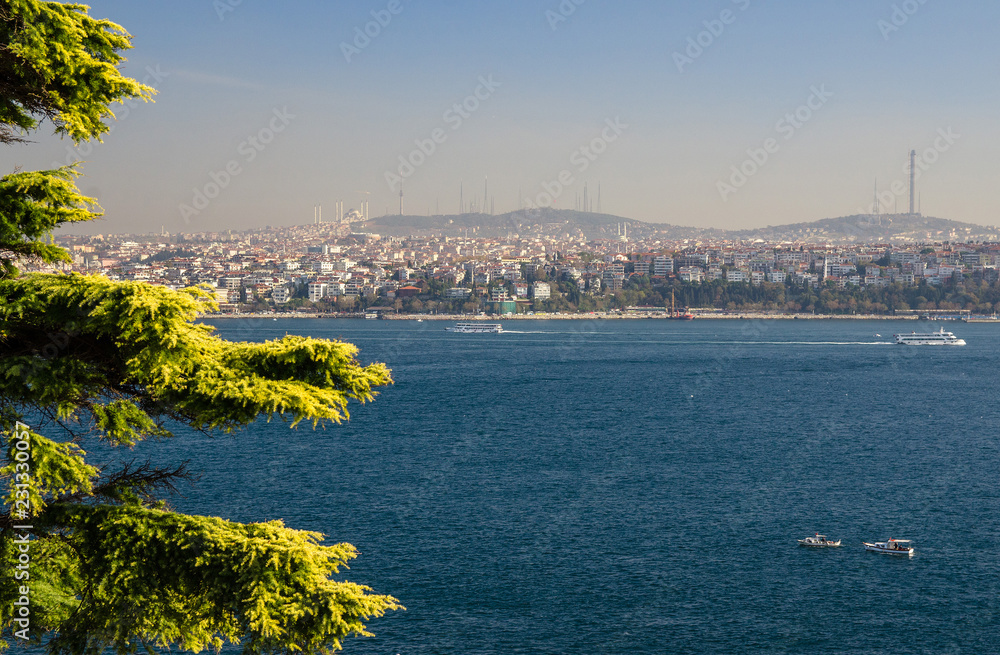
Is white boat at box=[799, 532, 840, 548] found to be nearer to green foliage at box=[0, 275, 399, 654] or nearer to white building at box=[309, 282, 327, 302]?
green foliage at box=[0, 275, 399, 654]

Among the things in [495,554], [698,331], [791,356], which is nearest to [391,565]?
[495,554]

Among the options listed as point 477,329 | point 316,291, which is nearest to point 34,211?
point 477,329

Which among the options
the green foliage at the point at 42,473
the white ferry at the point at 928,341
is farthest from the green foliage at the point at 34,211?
the white ferry at the point at 928,341

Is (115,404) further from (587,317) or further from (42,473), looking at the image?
(587,317)

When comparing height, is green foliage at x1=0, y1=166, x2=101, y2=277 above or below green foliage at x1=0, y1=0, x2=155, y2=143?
below

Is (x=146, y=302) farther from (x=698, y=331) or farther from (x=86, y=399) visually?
(x=698, y=331)

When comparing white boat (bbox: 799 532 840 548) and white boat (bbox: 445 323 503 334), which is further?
white boat (bbox: 445 323 503 334)

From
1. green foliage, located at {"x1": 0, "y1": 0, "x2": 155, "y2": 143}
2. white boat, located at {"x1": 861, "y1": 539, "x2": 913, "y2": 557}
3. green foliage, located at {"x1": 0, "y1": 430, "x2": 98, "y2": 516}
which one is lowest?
white boat, located at {"x1": 861, "y1": 539, "x2": 913, "y2": 557}

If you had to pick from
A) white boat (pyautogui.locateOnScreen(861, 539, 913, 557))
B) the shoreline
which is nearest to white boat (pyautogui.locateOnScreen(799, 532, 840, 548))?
white boat (pyautogui.locateOnScreen(861, 539, 913, 557))

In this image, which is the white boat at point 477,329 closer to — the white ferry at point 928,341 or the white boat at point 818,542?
the white ferry at point 928,341
